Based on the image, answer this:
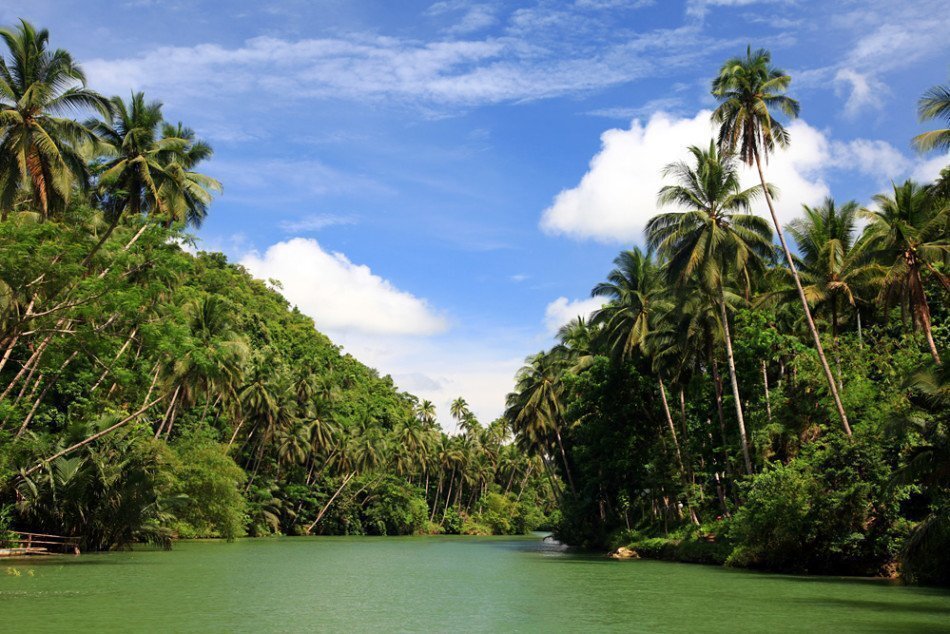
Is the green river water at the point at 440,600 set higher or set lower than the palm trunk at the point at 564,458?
lower

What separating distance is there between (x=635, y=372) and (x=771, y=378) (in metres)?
7.35

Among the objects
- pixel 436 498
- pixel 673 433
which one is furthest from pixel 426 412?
pixel 673 433

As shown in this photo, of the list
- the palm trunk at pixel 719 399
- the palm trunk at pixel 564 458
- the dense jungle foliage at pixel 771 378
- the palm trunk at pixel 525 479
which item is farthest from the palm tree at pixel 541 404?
the palm trunk at pixel 525 479

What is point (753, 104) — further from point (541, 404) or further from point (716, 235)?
point (541, 404)

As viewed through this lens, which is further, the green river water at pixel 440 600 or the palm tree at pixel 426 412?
the palm tree at pixel 426 412

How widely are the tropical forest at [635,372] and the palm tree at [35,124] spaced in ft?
0.28

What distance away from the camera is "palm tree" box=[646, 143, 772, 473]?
111 ft

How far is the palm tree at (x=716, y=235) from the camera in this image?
3388cm

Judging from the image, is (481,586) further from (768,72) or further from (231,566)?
(768,72)

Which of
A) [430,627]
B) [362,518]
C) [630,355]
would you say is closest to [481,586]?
[430,627]

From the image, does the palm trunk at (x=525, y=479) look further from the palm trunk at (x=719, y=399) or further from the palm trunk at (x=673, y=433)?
the palm trunk at (x=719, y=399)

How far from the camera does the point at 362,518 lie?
282 ft

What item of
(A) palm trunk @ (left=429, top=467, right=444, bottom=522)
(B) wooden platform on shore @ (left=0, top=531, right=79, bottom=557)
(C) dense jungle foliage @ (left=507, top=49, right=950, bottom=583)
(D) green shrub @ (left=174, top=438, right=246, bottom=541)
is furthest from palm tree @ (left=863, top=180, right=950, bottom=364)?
(A) palm trunk @ (left=429, top=467, right=444, bottom=522)

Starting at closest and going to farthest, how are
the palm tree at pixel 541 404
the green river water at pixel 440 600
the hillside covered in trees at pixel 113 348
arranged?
the green river water at pixel 440 600
the hillside covered in trees at pixel 113 348
the palm tree at pixel 541 404
